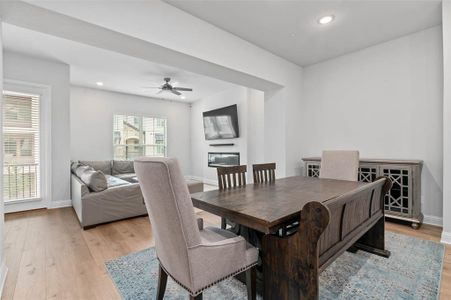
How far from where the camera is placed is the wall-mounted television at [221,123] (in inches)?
227

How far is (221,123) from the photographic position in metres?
6.11

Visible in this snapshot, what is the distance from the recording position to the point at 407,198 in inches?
112

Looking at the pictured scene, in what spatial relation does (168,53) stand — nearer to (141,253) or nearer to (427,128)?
(141,253)

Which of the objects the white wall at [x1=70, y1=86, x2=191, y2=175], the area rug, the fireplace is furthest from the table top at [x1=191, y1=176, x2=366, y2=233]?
the white wall at [x1=70, y1=86, x2=191, y2=175]

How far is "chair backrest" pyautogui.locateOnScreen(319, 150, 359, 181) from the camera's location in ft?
8.62

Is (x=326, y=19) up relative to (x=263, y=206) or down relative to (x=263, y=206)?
up

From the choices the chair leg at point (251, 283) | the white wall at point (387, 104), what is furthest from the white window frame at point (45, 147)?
the white wall at point (387, 104)

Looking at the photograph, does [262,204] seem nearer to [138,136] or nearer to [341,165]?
[341,165]

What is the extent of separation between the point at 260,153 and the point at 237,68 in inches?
102

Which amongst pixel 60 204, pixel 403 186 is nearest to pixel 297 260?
pixel 403 186

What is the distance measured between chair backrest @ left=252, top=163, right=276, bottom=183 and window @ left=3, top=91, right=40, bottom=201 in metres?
3.98

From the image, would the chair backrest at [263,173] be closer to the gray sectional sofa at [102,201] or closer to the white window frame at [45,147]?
the gray sectional sofa at [102,201]

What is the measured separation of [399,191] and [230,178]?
237 cm

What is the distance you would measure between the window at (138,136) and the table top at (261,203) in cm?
520
